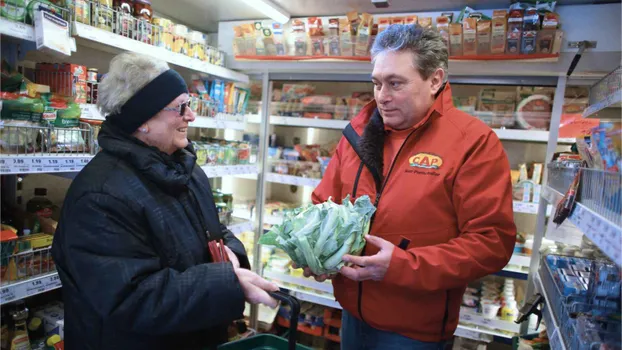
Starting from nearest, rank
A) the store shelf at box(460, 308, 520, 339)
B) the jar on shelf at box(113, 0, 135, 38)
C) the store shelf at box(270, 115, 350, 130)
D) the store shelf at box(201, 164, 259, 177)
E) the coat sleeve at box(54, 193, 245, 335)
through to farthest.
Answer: the coat sleeve at box(54, 193, 245, 335) → the jar on shelf at box(113, 0, 135, 38) → the store shelf at box(460, 308, 520, 339) → the store shelf at box(201, 164, 259, 177) → the store shelf at box(270, 115, 350, 130)

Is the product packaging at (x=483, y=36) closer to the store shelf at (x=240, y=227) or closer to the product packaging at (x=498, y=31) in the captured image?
the product packaging at (x=498, y=31)

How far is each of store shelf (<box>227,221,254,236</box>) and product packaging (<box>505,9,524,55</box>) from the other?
7.56 ft

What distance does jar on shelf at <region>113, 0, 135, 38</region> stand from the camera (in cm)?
211

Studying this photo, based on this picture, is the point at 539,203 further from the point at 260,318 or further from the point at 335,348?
the point at 260,318

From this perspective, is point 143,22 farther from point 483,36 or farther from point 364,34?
point 483,36

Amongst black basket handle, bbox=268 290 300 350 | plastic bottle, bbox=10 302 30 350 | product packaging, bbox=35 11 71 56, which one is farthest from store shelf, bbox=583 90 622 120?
plastic bottle, bbox=10 302 30 350

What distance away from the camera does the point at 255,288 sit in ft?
4.43

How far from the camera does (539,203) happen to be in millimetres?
2625

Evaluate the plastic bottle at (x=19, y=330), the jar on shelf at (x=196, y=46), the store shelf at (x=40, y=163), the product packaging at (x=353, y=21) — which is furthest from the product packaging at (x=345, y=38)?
the plastic bottle at (x=19, y=330)

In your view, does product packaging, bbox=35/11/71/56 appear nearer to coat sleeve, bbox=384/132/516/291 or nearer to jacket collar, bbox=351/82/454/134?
jacket collar, bbox=351/82/454/134

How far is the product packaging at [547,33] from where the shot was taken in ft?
7.38

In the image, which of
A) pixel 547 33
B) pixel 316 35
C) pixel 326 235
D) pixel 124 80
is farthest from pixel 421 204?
pixel 316 35

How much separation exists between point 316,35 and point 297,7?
28 cm

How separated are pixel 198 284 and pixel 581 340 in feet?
3.96
